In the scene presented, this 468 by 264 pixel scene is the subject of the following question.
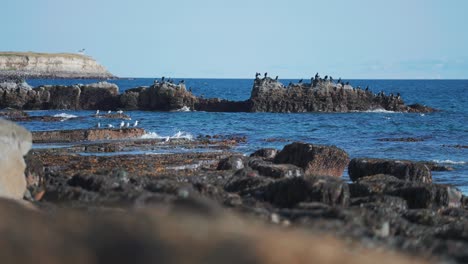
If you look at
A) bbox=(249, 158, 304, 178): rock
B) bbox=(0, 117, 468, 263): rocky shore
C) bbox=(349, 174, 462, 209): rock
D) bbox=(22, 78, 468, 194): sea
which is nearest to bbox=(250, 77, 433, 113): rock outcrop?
bbox=(22, 78, 468, 194): sea

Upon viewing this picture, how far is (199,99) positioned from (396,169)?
55.4 m

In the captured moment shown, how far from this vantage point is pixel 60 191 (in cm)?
968

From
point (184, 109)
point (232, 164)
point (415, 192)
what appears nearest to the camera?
point (415, 192)

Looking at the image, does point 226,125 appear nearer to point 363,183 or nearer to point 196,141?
point 196,141

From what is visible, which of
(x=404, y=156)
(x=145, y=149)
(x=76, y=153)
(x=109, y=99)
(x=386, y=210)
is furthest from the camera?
Result: (x=109, y=99)

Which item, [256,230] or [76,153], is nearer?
[256,230]

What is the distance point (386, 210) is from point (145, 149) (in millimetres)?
20955

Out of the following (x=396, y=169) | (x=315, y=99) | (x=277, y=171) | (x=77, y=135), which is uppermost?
(x=277, y=171)

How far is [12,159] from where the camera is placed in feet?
31.2

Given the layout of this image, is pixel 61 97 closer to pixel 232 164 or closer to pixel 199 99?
pixel 199 99

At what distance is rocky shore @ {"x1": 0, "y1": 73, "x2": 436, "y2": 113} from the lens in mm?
68938

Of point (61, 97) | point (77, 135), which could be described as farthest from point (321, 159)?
point (61, 97)

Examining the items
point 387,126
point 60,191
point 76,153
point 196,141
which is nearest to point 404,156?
point 196,141

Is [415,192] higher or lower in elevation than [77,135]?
higher
